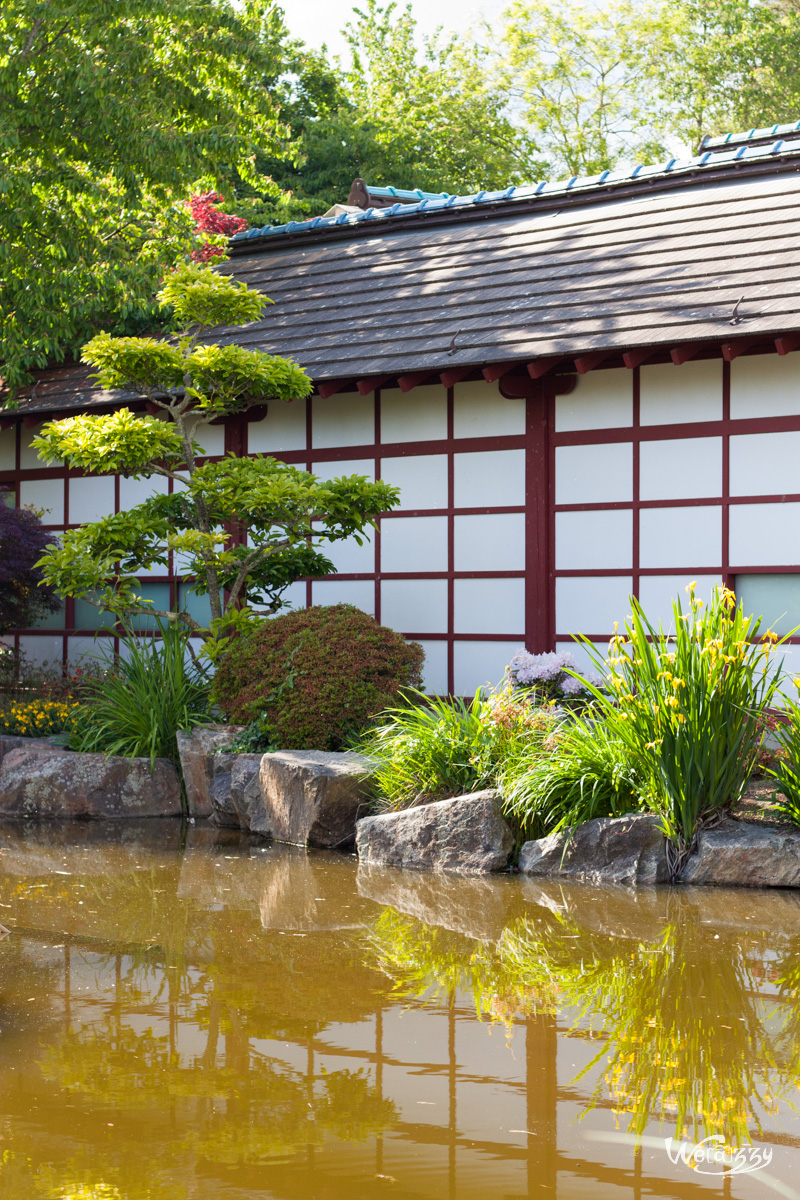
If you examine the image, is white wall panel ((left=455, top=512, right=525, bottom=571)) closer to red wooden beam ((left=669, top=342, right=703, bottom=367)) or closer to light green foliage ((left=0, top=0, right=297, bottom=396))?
red wooden beam ((left=669, top=342, right=703, bottom=367))

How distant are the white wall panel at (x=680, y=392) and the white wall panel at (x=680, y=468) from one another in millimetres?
209

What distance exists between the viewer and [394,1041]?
403 cm

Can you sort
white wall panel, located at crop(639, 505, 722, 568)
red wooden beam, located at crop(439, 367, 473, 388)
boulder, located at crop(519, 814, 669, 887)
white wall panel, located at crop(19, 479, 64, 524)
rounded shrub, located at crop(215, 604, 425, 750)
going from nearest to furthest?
boulder, located at crop(519, 814, 669, 887)
rounded shrub, located at crop(215, 604, 425, 750)
white wall panel, located at crop(639, 505, 722, 568)
red wooden beam, located at crop(439, 367, 473, 388)
white wall panel, located at crop(19, 479, 64, 524)

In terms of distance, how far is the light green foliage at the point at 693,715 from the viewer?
647 centimetres

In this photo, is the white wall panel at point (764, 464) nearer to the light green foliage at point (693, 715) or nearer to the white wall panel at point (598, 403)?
the white wall panel at point (598, 403)

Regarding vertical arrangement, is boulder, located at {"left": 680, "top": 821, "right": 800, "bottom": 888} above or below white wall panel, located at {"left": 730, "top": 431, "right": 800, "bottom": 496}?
below

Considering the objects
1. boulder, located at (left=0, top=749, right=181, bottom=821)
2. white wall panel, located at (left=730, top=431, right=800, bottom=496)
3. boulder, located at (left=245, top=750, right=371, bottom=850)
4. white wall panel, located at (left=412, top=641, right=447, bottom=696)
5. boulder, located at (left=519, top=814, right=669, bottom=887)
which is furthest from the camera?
white wall panel, located at (left=412, top=641, right=447, bottom=696)

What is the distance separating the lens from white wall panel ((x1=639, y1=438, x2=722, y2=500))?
31.5 ft

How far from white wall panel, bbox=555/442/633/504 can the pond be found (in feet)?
14.4

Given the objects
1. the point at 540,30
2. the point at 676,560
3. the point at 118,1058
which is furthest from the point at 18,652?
the point at 540,30

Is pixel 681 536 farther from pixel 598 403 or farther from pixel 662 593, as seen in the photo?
pixel 598 403

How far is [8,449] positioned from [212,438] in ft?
9.49

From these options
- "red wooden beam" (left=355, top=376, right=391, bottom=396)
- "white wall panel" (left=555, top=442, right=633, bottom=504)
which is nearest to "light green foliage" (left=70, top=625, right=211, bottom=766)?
"red wooden beam" (left=355, top=376, right=391, bottom=396)

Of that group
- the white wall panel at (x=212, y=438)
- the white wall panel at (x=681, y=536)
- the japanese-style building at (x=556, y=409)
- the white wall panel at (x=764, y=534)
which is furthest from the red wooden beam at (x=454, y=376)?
the white wall panel at (x=212, y=438)
